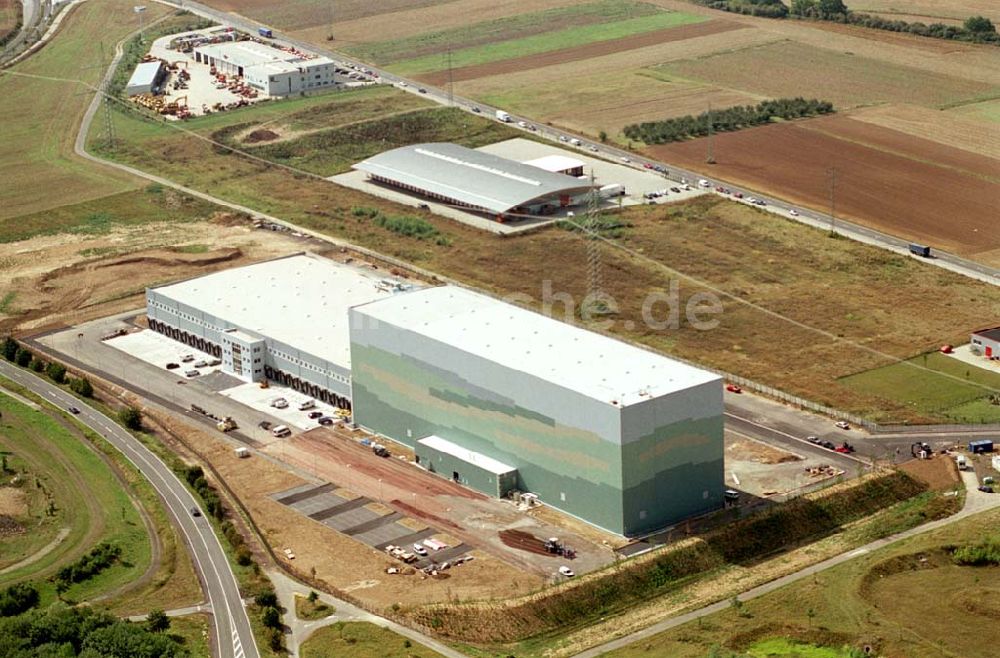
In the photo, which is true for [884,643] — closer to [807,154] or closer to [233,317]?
[233,317]

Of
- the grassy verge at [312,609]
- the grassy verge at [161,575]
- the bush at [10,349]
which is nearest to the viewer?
the grassy verge at [312,609]

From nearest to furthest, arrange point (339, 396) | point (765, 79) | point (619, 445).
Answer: point (619, 445), point (339, 396), point (765, 79)

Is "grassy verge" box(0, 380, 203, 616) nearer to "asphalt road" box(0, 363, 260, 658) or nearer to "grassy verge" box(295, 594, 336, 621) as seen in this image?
"asphalt road" box(0, 363, 260, 658)

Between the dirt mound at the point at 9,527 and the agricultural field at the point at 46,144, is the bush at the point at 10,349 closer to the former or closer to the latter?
the dirt mound at the point at 9,527

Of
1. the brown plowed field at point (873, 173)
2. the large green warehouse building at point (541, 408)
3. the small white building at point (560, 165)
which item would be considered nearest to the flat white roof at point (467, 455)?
the large green warehouse building at point (541, 408)

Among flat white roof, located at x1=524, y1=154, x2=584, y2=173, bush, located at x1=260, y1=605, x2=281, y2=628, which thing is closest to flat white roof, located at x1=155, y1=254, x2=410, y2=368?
bush, located at x1=260, y1=605, x2=281, y2=628

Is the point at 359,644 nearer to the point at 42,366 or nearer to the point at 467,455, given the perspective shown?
the point at 467,455

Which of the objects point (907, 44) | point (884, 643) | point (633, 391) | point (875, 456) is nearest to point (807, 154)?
point (907, 44)
